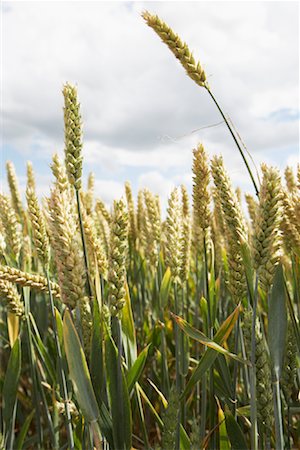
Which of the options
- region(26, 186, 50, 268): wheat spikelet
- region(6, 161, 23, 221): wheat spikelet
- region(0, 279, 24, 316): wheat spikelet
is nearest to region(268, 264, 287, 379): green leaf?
region(26, 186, 50, 268): wheat spikelet

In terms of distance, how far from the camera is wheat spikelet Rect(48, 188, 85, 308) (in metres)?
1.01

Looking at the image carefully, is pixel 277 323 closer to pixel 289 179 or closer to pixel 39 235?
pixel 39 235

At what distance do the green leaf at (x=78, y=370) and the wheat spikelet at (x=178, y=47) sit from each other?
674 millimetres

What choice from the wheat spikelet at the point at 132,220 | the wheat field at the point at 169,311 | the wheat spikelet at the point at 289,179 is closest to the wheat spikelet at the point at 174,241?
the wheat field at the point at 169,311

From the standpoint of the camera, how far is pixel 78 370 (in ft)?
3.30

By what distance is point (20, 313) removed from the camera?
1.52 m

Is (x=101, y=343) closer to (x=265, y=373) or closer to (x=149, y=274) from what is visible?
(x=265, y=373)

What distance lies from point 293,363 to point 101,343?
0.49 meters

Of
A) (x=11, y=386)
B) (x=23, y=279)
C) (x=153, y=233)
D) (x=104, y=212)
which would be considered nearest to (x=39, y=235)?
(x=23, y=279)

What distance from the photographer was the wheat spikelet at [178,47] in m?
1.30

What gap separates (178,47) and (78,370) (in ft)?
2.81

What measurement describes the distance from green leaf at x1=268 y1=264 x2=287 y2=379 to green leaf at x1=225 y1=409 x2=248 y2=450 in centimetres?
22

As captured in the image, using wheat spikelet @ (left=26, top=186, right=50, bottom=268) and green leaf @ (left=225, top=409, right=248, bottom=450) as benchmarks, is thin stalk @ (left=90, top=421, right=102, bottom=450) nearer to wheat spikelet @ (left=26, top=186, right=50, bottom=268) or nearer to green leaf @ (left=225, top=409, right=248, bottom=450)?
green leaf @ (left=225, top=409, right=248, bottom=450)

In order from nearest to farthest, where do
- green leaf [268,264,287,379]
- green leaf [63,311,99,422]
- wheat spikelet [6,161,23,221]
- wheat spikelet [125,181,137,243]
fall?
1. green leaf [63,311,99,422]
2. green leaf [268,264,287,379]
3. wheat spikelet [125,181,137,243]
4. wheat spikelet [6,161,23,221]
